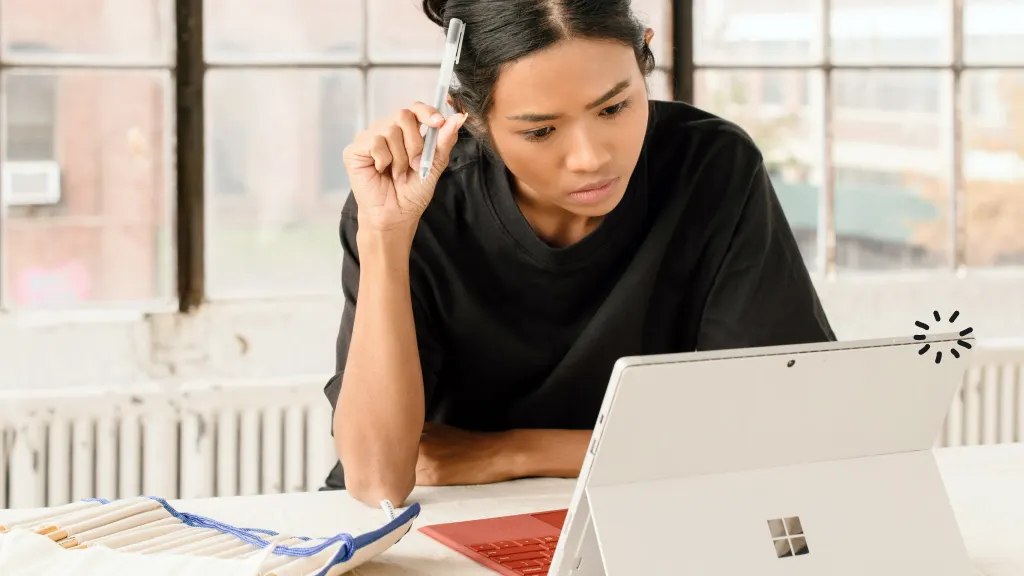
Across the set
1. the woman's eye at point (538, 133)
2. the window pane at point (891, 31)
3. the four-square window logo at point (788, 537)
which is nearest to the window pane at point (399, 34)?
the window pane at point (891, 31)

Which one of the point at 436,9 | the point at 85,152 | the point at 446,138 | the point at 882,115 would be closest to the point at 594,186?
the point at 446,138

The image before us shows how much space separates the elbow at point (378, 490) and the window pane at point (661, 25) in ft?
5.88

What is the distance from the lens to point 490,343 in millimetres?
1445

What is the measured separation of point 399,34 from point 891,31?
1.29 m

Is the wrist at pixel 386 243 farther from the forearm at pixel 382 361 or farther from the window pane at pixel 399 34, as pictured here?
the window pane at pixel 399 34

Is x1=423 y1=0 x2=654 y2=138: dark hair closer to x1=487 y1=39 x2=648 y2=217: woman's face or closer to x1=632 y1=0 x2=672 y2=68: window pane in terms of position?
x1=487 y1=39 x2=648 y2=217: woman's face

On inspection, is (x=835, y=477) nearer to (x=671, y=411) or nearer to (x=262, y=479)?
(x=671, y=411)

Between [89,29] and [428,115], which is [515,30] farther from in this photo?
[89,29]

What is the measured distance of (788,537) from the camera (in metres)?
0.87

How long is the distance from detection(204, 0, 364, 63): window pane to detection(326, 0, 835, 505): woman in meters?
1.24

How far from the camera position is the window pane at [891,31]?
2.92 m

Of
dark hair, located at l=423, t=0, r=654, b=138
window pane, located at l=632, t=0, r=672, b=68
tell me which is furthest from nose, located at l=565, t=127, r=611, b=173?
window pane, located at l=632, t=0, r=672, b=68

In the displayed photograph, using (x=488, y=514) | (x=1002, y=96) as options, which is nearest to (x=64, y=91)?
(x=488, y=514)

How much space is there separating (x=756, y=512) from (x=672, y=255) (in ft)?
2.14
